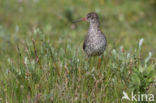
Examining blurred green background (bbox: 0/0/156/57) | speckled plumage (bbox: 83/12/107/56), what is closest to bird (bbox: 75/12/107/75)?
speckled plumage (bbox: 83/12/107/56)

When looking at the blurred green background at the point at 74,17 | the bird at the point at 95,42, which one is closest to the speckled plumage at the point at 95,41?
the bird at the point at 95,42

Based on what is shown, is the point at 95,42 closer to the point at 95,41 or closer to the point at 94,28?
the point at 95,41

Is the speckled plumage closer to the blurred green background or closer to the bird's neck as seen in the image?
the bird's neck

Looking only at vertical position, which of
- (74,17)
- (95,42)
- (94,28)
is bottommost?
(95,42)

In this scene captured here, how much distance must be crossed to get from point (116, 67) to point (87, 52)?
141 centimetres

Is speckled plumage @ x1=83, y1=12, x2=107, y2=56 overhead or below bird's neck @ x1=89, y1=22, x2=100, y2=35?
below

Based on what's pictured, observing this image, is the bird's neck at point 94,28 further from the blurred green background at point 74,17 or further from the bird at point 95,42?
the blurred green background at point 74,17

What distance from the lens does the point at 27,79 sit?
14.4 ft

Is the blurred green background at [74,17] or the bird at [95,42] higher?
the blurred green background at [74,17]

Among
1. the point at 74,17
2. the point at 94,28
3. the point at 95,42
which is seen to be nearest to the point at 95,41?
the point at 95,42

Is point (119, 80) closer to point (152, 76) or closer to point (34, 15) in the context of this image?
point (152, 76)

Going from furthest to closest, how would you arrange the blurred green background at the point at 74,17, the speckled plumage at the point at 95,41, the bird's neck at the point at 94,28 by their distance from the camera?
the blurred green background at the point at 74,17, the bird's neck at the point at 94,28, the speckled plumage at the point at 95,41

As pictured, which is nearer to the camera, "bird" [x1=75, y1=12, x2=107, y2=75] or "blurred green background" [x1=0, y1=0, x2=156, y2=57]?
"bird" [x1=75, y1=12, x2=107, y2=75]

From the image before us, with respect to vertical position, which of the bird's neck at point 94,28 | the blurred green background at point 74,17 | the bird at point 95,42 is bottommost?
the bird at point 95,42
